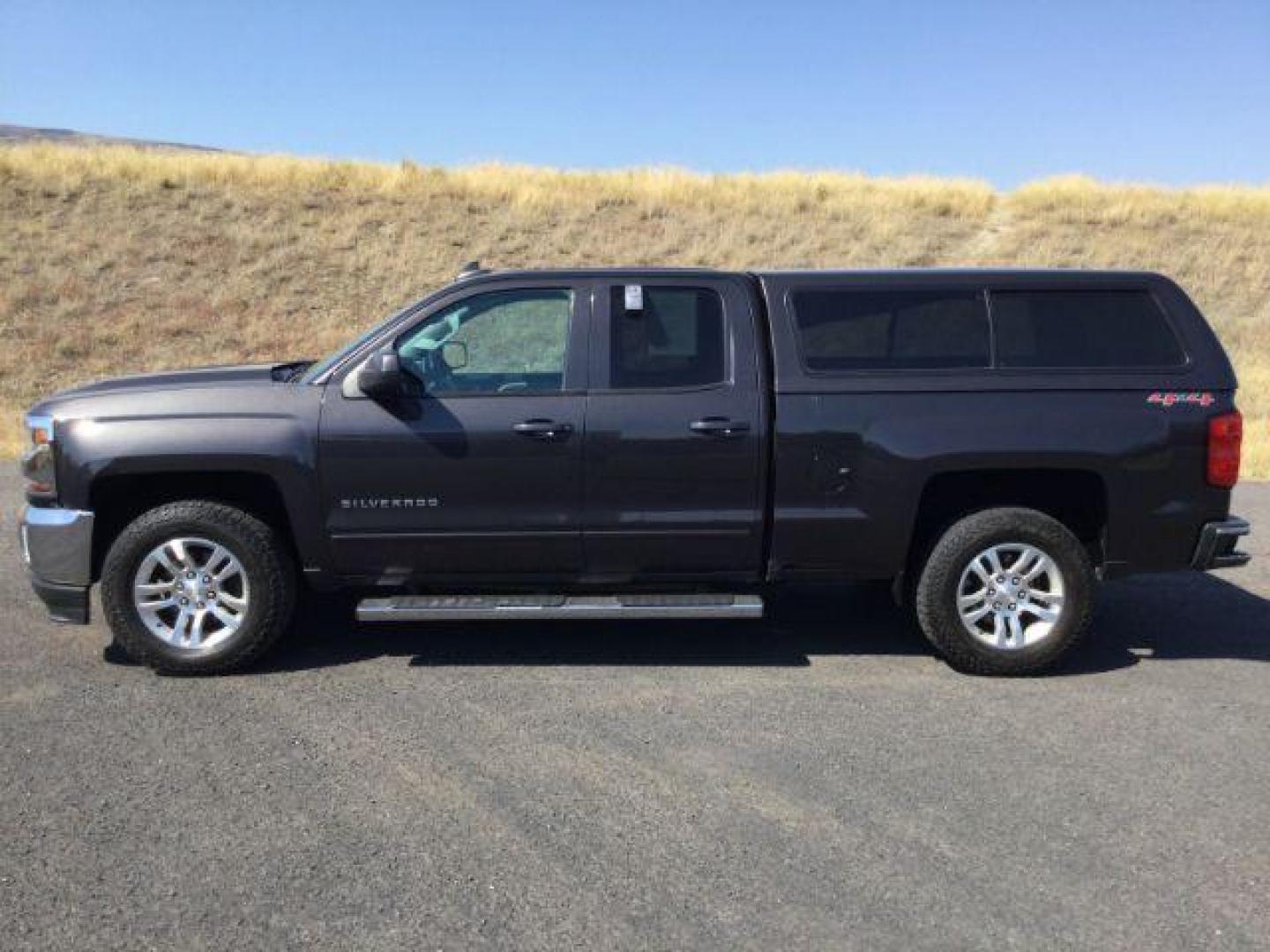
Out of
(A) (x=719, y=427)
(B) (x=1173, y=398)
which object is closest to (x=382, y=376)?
(A) (x=719, y=427)

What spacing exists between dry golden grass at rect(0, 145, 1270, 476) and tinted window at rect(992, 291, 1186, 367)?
14227 millimetres

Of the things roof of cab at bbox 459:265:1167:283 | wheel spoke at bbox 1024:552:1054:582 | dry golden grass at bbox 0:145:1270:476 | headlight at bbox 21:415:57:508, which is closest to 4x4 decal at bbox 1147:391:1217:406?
roof of cab at bbox 459:265:1167:283

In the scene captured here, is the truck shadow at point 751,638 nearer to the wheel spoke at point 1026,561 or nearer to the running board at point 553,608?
the running board at point 553,608

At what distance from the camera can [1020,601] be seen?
500 centimetres

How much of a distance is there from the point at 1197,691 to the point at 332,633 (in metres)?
4.33

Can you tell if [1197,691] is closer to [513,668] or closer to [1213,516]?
[1213,516]

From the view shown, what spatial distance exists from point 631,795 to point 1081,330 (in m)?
3.18

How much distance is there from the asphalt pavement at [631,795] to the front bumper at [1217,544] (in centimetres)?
55

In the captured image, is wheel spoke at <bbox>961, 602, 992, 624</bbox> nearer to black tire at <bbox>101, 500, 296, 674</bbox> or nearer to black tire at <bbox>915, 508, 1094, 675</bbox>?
black tire at <bbox>915, 508, 1094, 675</bbox>

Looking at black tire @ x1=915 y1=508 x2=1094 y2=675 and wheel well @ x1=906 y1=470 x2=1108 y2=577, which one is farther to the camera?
wheel well @ x1=906 y1=470 x2=1108 y2=577

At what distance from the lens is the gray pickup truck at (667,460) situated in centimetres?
487

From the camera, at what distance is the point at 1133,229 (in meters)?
26.6

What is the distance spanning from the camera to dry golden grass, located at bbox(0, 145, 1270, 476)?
20016mm

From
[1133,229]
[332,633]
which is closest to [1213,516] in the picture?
[332,633]
